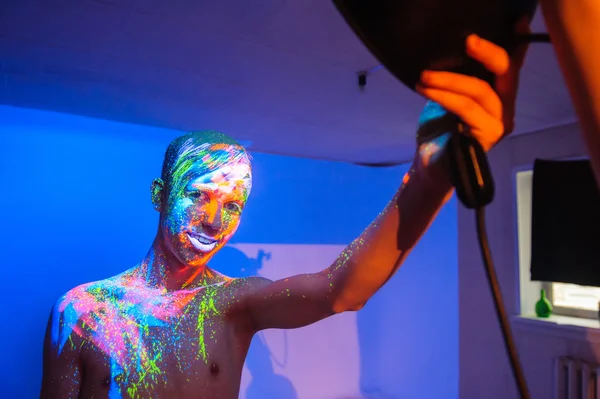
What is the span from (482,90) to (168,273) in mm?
979

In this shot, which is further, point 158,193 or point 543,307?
point 543,307

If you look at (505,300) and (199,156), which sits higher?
(199,156)

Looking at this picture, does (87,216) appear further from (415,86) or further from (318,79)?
(415,86)

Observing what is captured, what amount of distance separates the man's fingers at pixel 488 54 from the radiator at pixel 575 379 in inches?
109

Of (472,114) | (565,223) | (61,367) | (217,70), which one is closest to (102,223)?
(217,70)

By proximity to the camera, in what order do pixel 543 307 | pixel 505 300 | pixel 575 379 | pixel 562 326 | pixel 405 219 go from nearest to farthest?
pixel 405 219
pixel 575 379
pixel 562 326
pixel 543 307
pixel 505 300

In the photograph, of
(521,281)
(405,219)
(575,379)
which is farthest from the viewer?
(521,281)

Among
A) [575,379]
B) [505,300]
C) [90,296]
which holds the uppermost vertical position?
[90,296]

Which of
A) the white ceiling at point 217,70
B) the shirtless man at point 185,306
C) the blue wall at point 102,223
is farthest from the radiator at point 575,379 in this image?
the shirtless man at point 185,306

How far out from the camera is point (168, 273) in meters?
1.16

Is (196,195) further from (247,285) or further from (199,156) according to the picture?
(247,285)

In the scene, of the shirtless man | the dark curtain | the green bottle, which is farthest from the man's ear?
the green bottle

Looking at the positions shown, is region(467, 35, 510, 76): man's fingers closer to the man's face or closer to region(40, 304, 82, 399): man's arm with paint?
the man's face

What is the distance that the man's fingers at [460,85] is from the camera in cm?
40
